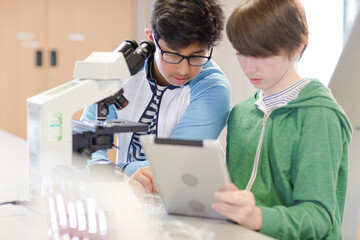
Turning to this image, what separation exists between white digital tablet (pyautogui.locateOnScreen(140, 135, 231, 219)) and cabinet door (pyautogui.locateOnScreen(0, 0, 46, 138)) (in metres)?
3.45

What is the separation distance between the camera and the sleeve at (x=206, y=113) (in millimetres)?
1535

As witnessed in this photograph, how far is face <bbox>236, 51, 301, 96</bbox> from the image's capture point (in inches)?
47.3

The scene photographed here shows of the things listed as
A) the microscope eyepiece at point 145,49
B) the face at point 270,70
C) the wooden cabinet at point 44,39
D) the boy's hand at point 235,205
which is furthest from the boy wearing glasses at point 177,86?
the wooden cabinet at point 44,39

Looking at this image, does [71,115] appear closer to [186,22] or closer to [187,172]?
[187,172]

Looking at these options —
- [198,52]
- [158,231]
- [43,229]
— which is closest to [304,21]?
[198,52]

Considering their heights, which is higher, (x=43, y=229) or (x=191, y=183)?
(x=191, y=183)

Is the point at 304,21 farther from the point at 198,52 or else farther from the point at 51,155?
the point at 51,155

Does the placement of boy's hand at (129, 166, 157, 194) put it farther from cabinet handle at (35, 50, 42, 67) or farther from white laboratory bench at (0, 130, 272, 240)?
cabinet handle at (35, 50, 42, 67)

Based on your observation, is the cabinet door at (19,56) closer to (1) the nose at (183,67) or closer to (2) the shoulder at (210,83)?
(2) the shoulder at (210,83)

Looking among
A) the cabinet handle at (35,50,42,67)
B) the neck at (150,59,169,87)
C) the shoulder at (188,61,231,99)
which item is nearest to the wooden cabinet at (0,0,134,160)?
the cabinet handle at (35,50,42,67)

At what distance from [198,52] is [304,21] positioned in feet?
1.16

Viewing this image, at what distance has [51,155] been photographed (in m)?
1.06

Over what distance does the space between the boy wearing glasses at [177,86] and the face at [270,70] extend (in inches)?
9.1

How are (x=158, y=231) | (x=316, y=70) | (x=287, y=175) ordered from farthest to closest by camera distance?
(x=316, y=70)
(x=287, y=175)
(x=158, y=231)
